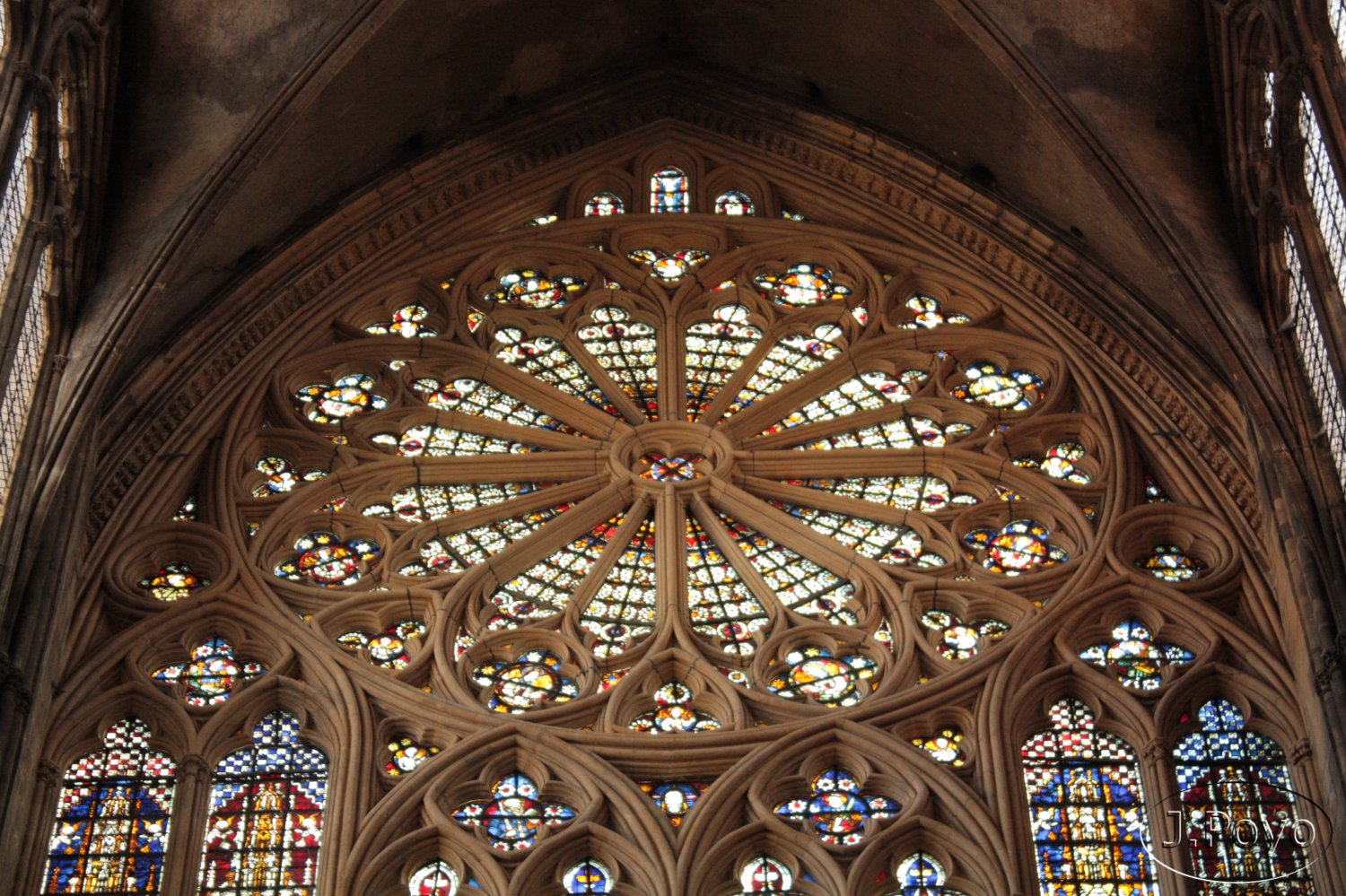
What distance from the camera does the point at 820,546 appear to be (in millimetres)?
18141

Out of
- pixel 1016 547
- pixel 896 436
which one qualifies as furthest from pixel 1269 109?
pixel 896 436

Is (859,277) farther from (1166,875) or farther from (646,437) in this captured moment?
(1166,875)

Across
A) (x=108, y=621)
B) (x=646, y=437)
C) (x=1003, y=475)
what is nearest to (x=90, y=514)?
(x=108, y=621)

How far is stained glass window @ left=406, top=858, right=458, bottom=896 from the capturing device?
15.8 meters

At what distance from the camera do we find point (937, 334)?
65.6ft

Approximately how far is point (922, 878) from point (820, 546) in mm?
2901

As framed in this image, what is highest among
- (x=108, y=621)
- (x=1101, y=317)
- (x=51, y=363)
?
(x=1101, y=317)

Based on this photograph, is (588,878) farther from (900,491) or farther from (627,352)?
(627,352)

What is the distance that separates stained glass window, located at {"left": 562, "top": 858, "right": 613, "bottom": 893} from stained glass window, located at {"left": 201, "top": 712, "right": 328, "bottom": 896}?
54.9 inches

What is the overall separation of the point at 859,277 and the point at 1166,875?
622 centimetres

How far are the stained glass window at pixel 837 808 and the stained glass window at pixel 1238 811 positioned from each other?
1.73 meters

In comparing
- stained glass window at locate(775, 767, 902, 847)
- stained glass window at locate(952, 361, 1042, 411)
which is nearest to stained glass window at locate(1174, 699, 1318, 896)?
stained glass window at locate(775, 767, 902, 847)

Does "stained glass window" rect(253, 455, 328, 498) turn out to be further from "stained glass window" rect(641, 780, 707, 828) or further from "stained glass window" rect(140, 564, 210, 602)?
"stained glass window" rect(641, 780, 707, 828)

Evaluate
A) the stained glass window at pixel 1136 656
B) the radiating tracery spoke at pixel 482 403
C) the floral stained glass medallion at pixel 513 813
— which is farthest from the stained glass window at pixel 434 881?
the radiating tracery spoke at pixel 482 403
